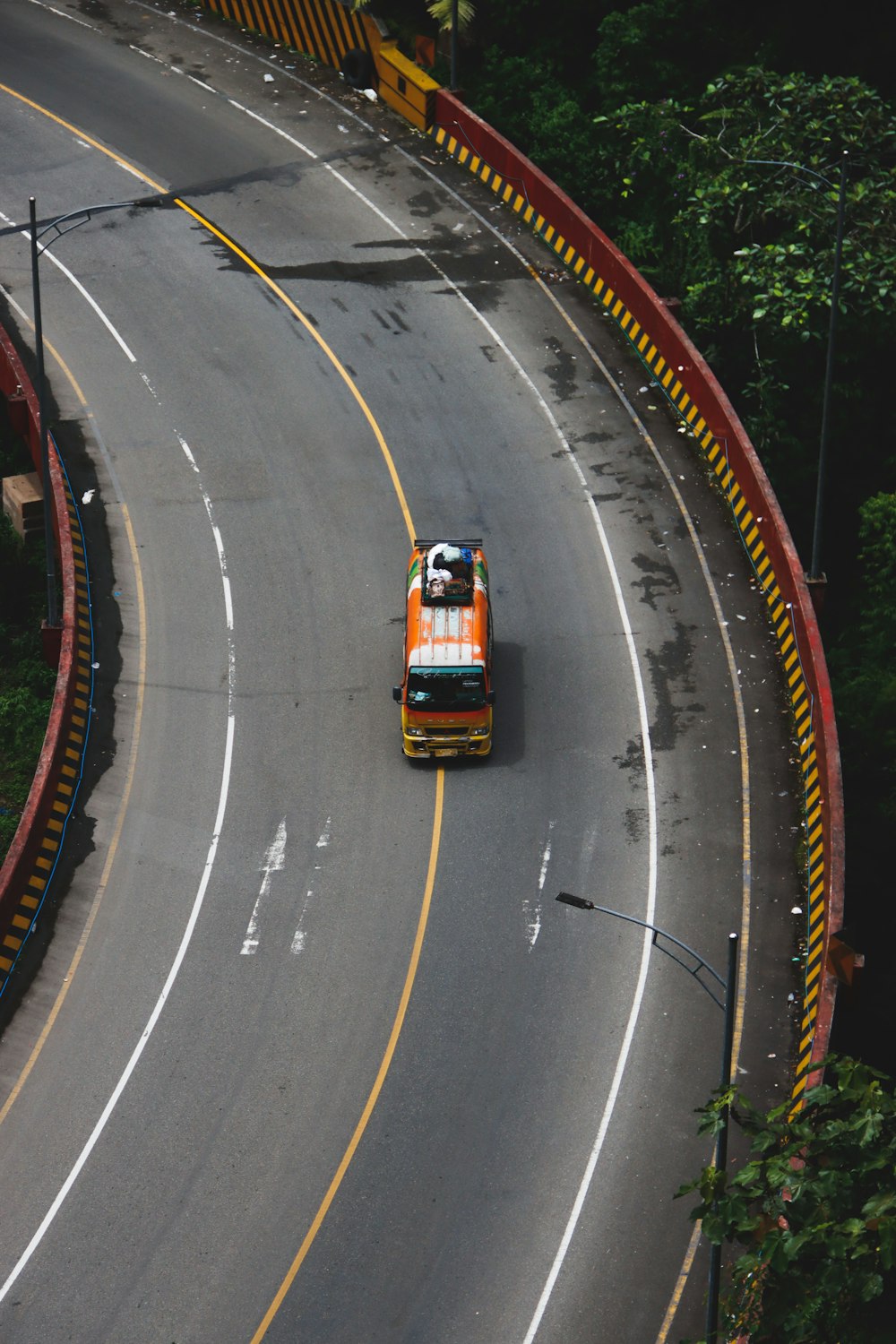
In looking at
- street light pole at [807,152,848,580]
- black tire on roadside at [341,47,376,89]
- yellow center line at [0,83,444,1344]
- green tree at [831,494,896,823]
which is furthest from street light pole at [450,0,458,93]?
green tree at [831,494,896,823]

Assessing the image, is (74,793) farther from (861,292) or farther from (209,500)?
(861,292)

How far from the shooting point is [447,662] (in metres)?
33.0

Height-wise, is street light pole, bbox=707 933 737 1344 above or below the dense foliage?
below

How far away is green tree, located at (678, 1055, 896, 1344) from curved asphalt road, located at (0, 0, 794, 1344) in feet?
12.7

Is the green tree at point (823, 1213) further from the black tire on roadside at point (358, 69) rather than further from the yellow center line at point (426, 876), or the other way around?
the black tire on roadside at point (358, 69)

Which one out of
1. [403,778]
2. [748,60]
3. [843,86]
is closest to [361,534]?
[403,778]

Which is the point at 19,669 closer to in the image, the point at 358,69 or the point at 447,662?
the point at 447,662

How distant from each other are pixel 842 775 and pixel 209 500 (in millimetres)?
13953

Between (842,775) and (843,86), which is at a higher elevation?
(843,86)

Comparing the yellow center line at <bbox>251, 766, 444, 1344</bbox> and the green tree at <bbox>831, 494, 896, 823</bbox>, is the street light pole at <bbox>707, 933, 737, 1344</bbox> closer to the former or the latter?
the yellow center line at <bbox>251, 766, 444, 1344</bbox>

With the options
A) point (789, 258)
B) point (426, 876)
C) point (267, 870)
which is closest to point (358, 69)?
point (789, 258)

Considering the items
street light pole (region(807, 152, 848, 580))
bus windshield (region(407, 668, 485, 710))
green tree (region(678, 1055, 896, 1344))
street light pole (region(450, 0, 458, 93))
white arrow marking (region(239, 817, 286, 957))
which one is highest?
street light pole (region(450, 0, 458, 93))

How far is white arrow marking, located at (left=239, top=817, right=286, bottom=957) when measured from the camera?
31.1 metres

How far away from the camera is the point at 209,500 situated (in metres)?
39.5
